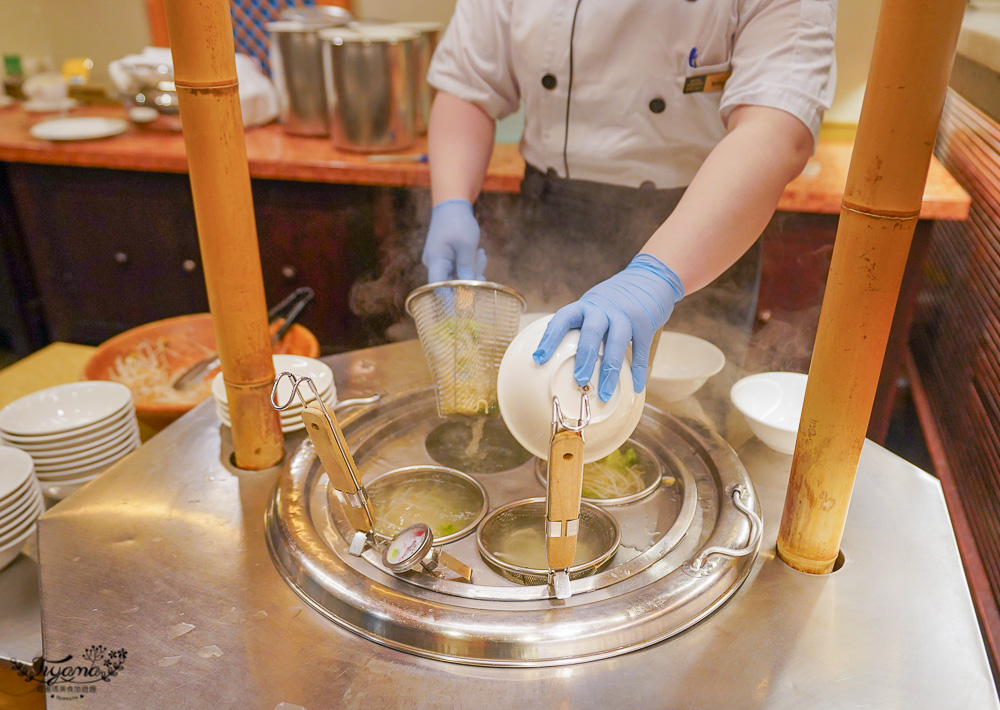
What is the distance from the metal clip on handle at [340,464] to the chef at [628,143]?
1.04 feet

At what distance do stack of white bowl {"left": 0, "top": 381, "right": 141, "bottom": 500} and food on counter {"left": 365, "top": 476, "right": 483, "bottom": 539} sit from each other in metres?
0.73

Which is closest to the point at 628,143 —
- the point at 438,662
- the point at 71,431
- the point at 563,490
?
the point at 563,490

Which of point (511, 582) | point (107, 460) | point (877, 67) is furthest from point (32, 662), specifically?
point (877, 67)

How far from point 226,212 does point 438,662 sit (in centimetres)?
76

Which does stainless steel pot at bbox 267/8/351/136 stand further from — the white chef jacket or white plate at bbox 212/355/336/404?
white plate at bbox 212/355/336/404

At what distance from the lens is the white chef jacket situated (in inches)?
54.2

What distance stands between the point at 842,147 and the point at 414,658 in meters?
3.03

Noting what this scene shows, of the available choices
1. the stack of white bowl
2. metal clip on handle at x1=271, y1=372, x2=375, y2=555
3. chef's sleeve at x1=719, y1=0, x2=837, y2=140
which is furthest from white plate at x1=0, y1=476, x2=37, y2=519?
chef's sleeve at x1=719, y1=0, x2=837, y2=140

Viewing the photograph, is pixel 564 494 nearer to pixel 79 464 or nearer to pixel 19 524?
pixel 19 524

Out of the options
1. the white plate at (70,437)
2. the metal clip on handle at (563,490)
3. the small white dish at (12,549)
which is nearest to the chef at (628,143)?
the metal clip on handle at (563,490)

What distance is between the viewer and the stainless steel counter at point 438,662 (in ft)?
3.01

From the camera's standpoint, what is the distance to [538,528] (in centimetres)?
117

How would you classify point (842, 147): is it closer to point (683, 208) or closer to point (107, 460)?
point (683, 208)

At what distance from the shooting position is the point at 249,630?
39.9 inches
